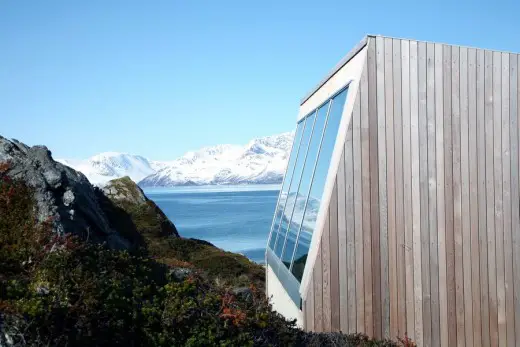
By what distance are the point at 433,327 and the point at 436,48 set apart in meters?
3.24

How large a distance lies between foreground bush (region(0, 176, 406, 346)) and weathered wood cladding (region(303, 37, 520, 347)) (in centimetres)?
52

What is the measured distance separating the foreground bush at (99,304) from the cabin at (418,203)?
0.52 meters

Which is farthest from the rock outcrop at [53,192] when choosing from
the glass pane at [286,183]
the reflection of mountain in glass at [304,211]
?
the glass pane at [286,183]

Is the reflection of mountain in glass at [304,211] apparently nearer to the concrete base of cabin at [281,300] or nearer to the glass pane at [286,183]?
the glass pane at [286,183]

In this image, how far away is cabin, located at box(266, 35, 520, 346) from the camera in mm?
5375

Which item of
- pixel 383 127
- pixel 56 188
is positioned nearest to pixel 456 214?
pixel 383 127

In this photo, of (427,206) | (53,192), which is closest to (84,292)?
(53,192)

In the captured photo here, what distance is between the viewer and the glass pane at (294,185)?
778 centimetres

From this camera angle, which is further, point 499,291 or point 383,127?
point 499,291

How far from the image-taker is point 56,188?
566 centimetres

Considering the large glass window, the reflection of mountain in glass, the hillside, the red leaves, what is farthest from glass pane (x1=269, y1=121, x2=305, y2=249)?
the red leaves

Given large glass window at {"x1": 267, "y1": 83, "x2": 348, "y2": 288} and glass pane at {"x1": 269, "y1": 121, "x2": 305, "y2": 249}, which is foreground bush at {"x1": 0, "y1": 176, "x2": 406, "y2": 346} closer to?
large glass window at {"x1": 267, "y1": 83, "x2": 348, "y2": 288}

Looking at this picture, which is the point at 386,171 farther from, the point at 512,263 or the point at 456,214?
the point at 512,263

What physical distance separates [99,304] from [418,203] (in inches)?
141
